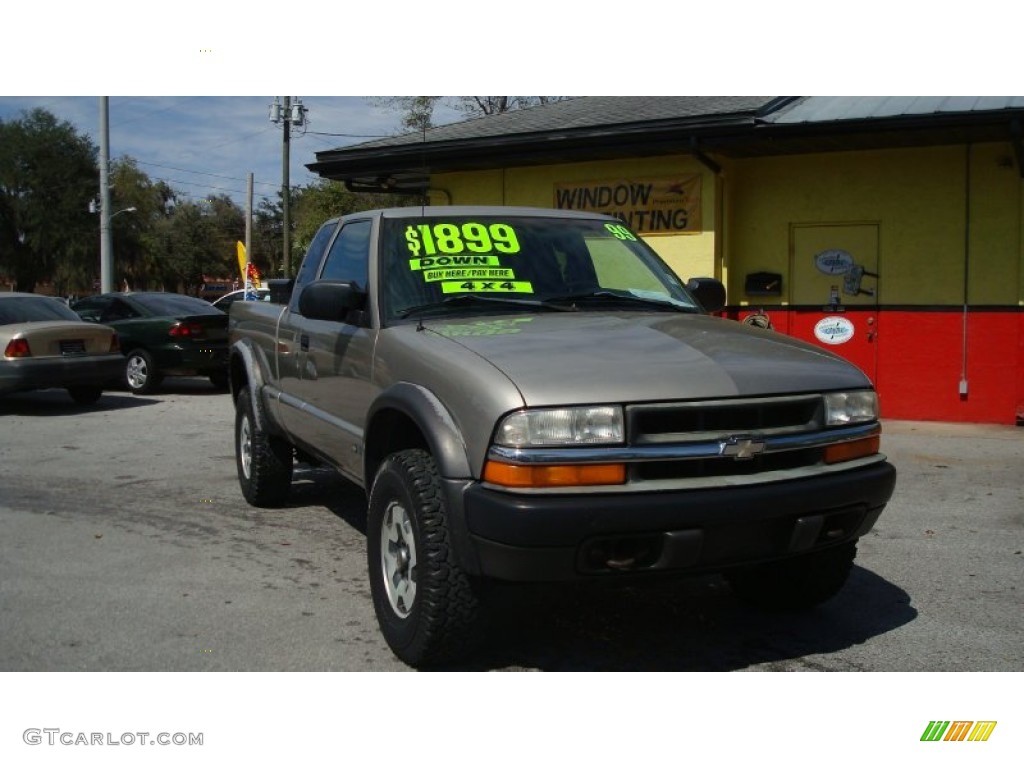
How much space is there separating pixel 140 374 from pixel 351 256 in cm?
984

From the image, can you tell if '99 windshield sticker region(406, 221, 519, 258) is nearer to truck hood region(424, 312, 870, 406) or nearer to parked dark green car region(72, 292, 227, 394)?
truck hood region(424, 312, 870, 406)

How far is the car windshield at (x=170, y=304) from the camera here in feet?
46.8

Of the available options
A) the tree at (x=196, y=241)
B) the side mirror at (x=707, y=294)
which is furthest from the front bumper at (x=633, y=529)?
the tree at (x=196, y=241)

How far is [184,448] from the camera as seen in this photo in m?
9.19

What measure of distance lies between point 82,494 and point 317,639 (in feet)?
12.3

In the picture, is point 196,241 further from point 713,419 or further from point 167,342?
point 713,419

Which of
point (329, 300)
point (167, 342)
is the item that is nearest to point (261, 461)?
point (329, 300)

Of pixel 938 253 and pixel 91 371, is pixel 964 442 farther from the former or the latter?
pixel 91 371

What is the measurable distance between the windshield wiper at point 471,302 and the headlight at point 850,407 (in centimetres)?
128

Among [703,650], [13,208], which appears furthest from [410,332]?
[13,208]

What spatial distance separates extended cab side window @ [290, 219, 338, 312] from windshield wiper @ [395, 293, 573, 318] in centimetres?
144

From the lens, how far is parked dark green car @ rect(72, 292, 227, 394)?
45.0 ft
